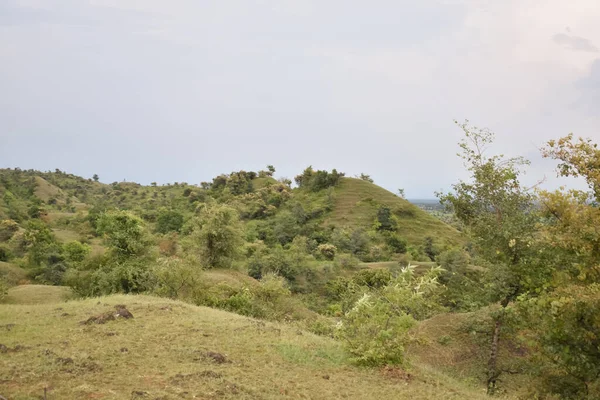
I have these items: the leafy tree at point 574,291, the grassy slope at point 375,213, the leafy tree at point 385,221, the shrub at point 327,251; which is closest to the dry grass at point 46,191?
the grassy slope at point 375,213

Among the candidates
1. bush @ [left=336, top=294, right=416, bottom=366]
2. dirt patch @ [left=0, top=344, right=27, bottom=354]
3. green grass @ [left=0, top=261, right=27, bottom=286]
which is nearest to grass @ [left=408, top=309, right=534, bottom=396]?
bush @ [left=336, top=294, right=416, bottom=366]

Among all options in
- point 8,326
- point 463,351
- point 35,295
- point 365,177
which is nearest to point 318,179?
point 365,177

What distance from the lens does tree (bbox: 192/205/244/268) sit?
38469 mm

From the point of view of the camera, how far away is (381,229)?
7950 cm

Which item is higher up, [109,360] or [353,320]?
[353,320]

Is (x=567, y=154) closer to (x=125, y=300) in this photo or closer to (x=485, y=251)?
(x=485, y=251)

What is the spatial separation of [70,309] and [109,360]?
762cm

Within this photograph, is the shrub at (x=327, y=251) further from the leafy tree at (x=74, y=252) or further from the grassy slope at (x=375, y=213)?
the leafy tree at (x=74, y=252)

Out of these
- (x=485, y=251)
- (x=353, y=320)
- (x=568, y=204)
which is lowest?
(x=353, y=320)

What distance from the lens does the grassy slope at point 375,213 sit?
8138cm

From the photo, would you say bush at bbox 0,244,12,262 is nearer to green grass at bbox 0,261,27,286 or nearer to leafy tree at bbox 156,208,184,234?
green grass at bbox 0,261,27,286

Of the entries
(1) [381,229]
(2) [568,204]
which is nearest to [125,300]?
(2) [568,204]

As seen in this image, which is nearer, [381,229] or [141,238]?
[141,238]

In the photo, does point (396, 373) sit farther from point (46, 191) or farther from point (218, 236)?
point (46, 191)
